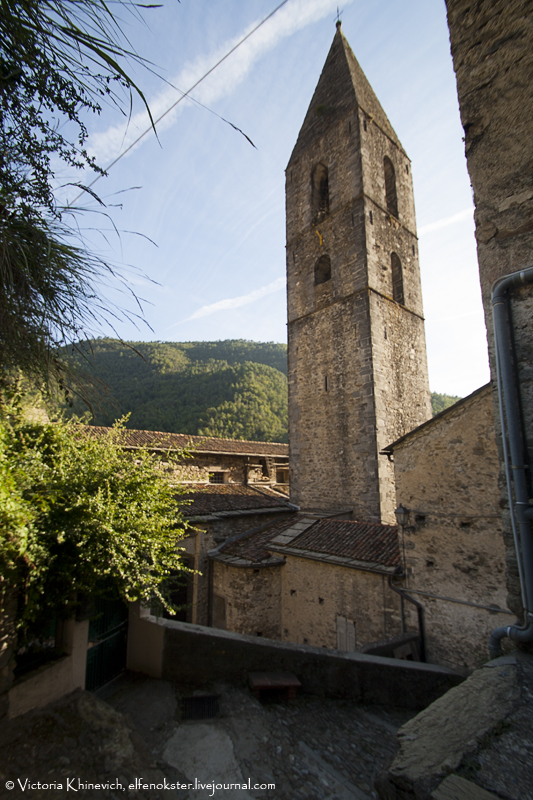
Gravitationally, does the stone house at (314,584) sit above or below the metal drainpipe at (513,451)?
below

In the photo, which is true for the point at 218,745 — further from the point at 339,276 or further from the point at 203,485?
the point at 339,276

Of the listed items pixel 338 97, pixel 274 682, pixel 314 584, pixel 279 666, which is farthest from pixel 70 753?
pixel 338 97

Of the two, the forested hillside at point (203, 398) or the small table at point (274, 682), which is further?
the forested hillside at point (203, 398)

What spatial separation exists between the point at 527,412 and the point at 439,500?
573cm

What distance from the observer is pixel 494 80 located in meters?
2.76

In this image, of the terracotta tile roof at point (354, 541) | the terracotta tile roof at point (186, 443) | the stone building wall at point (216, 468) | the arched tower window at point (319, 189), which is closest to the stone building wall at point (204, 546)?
the terracotta tile roof at point (354, 541)

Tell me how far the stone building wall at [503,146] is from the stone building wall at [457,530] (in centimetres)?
516

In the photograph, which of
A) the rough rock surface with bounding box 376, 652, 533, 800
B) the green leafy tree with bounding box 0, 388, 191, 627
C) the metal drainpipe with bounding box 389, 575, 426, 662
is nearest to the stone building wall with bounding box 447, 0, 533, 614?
the rough rock surface with bounding box 376, 652, 533, 800

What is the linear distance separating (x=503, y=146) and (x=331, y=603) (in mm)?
8900

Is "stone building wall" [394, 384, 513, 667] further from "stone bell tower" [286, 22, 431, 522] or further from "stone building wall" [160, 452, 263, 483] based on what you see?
"stone building wall" [160, 452, 263, 483]

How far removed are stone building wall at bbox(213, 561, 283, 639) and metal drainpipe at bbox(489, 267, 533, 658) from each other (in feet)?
25.7

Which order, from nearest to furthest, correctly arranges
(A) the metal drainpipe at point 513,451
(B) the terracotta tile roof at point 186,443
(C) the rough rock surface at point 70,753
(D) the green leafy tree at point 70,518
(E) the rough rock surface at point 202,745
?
(A) the metal drainpipe at point 513,451, (C) the rough rock surface at point 70,753, (E) the rough rock surface at point 202,745, (D) the green leafy tree at point 70,518, (B) the terracotta tile roof at point 186,443

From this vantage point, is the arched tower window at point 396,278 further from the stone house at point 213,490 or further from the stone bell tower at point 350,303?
the stone house at point 213,490

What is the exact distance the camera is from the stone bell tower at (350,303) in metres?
12.4
